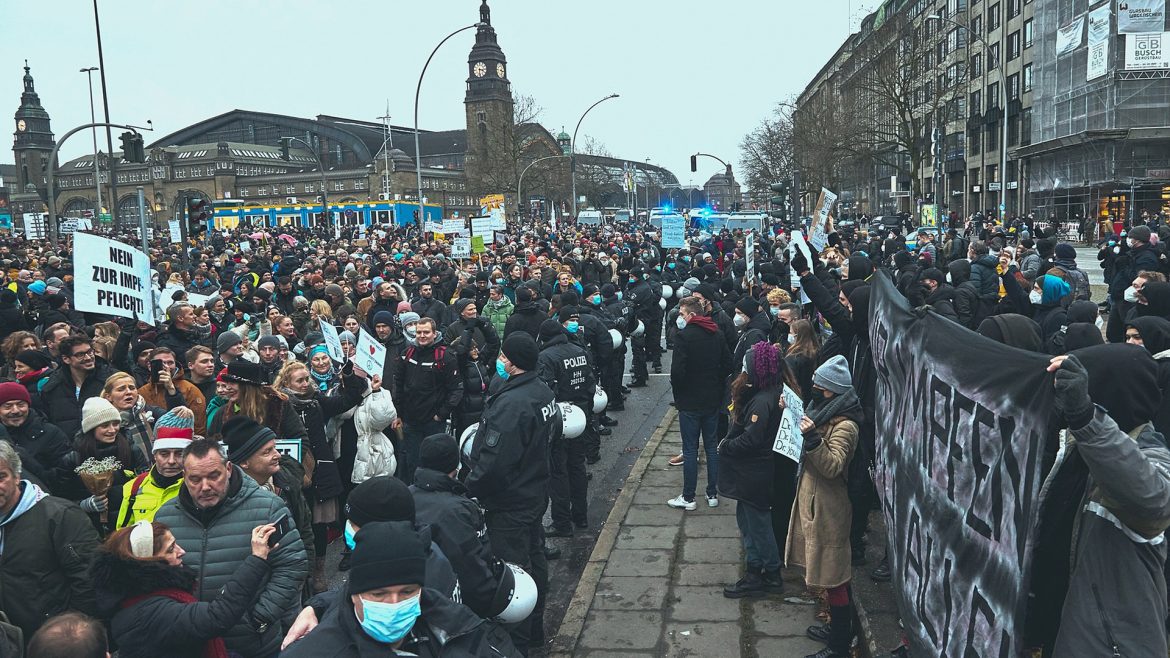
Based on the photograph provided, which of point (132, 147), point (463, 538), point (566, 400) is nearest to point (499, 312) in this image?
point (566, 400)

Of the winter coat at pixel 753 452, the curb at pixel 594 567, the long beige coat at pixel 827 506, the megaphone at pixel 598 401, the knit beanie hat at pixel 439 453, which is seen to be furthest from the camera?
the megaphone at pixel 598 401

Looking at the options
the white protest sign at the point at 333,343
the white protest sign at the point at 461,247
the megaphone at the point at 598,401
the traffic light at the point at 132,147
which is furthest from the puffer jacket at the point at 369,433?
the traffic light at the point at 132,147

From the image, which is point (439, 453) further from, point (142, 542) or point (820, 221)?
point (820, 221)

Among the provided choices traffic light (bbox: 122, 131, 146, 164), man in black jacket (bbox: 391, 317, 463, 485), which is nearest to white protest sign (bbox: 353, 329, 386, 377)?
man in black jacket (bbox: 391, 317, 463, 485)

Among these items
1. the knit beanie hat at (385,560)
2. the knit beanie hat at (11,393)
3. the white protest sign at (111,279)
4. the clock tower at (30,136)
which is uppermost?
the clock tower at (30,136)

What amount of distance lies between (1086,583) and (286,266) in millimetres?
13598

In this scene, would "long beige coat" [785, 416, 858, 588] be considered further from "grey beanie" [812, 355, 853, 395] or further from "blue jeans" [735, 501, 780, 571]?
"blue jeans" [735, 501, 780, 571]

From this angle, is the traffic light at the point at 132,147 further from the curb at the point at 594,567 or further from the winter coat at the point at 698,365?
the winter coat at the point at 698,365

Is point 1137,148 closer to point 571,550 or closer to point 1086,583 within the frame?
point 571,550

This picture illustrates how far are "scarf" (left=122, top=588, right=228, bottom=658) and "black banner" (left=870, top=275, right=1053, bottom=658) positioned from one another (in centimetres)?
286

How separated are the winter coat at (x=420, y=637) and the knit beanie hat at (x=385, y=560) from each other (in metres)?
0.11

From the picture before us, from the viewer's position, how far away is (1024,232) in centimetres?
2472

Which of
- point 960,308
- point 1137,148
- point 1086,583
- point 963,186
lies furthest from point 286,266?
point 963,186

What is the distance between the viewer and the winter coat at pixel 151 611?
330 centimetres
